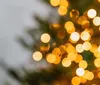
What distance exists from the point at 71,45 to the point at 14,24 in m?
0.56

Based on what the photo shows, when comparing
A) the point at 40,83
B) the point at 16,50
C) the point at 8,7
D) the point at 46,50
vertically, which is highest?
the point at 8,7

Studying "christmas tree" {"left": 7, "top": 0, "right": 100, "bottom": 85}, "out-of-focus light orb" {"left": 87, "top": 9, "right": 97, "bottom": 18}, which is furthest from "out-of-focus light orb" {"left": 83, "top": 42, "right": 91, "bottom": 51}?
"out-of-focus light orb" {"left": 87, "top": 9, "right": 97, "bottom": 18}

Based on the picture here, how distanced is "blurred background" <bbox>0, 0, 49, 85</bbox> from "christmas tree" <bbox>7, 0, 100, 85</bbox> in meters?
0.37

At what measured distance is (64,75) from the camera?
46.0 inches

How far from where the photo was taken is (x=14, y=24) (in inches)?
63.0

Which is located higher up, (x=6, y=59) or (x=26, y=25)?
(x=26, y=25)

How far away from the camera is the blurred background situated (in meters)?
1.58

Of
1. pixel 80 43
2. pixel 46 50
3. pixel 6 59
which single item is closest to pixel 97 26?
pixel 80 43

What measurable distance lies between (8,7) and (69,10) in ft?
Result: 1.77

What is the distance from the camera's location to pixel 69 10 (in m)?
1.15

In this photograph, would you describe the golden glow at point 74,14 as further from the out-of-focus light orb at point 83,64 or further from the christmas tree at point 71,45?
the out-of-focus light orb at point 83,64

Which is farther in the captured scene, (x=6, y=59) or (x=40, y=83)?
(x=6, y=59)

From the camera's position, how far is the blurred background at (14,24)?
1.58m

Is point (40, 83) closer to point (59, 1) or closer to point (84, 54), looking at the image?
point (84, 54)
